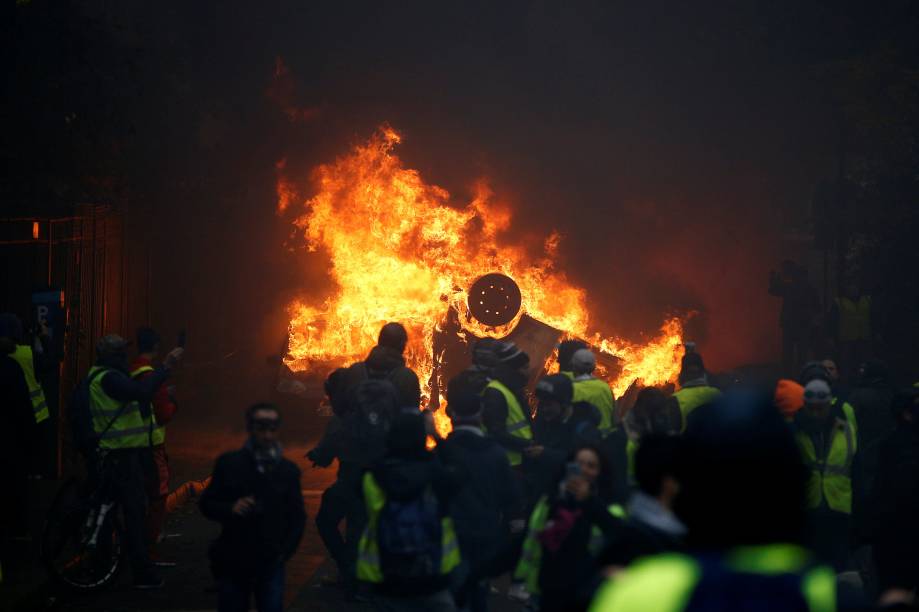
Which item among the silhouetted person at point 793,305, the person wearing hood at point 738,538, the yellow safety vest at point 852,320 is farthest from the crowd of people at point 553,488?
the silhouetted person at point 793,305

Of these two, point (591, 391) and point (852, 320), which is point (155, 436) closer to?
point (591, 391)

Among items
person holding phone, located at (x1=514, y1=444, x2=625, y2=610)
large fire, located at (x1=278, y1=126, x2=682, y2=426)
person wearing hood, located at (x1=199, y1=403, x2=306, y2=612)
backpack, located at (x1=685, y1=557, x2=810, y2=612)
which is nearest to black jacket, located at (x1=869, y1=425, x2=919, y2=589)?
person holding phone, located at (x1=514, y1=444, x2=625, y2=610)

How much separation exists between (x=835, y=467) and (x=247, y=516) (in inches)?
158

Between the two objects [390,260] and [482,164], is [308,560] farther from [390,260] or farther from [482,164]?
[482,164]

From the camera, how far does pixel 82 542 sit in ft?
27.8

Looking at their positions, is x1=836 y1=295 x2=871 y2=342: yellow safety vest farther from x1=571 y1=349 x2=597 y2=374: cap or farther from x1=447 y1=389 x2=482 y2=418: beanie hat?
x1=447 y1=389 x2=482 y2=418: beanie hat

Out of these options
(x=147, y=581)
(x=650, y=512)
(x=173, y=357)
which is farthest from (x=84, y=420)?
(x=650, y=512)

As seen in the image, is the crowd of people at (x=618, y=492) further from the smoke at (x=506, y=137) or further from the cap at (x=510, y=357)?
the smoke at (x=506, y=137)

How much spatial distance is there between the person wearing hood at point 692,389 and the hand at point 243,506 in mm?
3814

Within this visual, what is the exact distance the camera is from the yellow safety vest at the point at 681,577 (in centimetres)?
251

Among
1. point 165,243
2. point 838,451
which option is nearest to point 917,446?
point 838,451

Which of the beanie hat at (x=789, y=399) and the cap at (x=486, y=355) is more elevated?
the cap at (x=486, y=355)

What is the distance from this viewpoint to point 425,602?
561cm

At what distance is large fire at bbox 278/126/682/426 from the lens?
17062 mm
